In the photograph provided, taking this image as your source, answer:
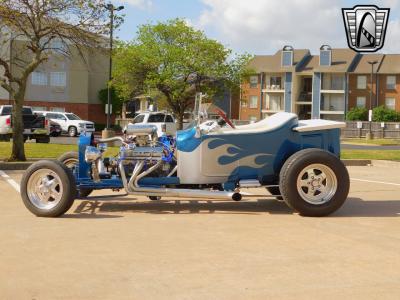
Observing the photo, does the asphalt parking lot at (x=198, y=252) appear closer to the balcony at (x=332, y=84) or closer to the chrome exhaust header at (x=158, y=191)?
the chrome exhaust header at (x=158, y=191)

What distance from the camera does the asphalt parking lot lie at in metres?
4.84

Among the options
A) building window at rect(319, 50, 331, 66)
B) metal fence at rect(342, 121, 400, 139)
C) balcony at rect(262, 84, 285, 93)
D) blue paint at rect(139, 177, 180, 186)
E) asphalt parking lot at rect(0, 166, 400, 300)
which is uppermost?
building window at rect(319, 50, 331, 66)

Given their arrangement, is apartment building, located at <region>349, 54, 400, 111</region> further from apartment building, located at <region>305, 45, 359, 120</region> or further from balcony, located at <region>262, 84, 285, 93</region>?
balcony, located at <region>262, 84, 285, 93</region>

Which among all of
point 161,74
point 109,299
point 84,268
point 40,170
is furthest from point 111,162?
point 161,74

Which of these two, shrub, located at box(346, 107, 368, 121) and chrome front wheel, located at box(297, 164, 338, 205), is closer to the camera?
chrome front wheel, located at box(297, 164, 338, 205)

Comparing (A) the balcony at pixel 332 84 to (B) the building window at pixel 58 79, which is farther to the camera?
(A) the balcony at pixel 332 84

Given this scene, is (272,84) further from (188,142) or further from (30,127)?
(188,142)

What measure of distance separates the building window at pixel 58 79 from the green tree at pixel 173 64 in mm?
13649

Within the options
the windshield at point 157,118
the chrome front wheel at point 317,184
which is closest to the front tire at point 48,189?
the chrome front wheel at point 317,184

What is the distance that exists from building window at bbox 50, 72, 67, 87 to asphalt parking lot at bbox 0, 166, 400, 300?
49097 mm

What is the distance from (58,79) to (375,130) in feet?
101

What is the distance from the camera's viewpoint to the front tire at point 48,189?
7.99 m

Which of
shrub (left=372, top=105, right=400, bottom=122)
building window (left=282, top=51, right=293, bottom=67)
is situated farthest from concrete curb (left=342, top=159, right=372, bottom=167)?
building window (left=282, top=51, right=293, bottom=67)

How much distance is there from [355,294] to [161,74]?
127 ft
